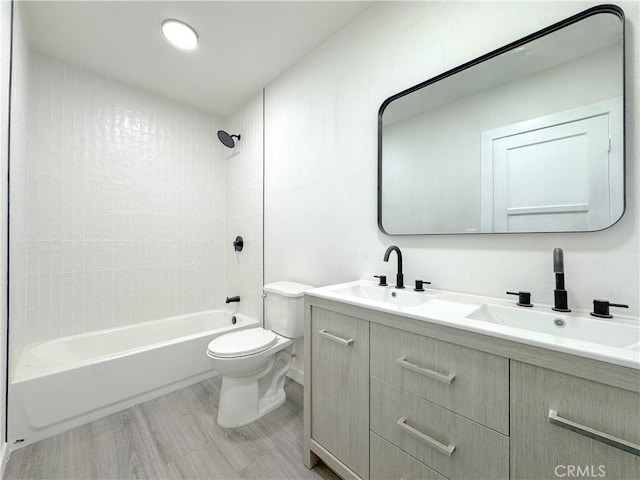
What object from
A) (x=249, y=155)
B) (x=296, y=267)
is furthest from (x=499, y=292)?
(x=249, y=155)

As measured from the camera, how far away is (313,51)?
1965 mm

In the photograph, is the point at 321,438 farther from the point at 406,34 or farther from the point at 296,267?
the point at 406,34

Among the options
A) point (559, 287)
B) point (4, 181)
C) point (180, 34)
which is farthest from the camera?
point (180, 34)

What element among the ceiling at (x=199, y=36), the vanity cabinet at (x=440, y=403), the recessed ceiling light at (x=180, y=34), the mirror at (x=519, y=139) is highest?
the ceiling at (x=199, y=36)

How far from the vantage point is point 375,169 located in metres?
1.58

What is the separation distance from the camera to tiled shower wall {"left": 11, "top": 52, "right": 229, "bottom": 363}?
196 cm

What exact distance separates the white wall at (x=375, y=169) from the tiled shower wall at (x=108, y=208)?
0.94 m

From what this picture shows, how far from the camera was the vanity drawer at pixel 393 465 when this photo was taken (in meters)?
0.90

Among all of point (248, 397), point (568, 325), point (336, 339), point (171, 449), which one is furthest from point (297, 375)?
point (568, 325)

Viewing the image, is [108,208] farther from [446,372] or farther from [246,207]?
[446,372]

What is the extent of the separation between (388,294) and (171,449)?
143cm

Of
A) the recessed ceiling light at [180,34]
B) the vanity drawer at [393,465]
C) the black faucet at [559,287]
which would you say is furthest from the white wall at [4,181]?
the black faucet at [559,287]

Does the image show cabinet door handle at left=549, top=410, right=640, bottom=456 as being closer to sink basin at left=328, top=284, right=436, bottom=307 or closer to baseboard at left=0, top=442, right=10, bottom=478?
sink basin at left=328, top=284, right=436, bottom=307

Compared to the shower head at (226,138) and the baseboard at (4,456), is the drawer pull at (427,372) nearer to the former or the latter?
the baseboard at (4,456)
